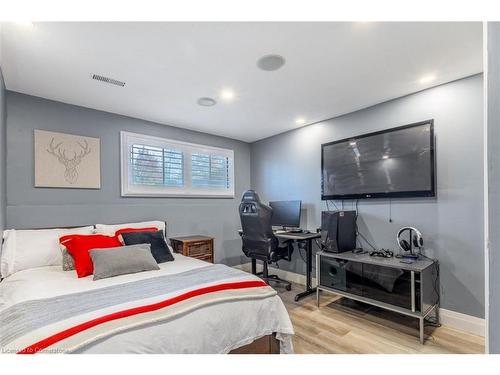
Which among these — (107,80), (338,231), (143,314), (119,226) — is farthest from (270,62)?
(119,226)

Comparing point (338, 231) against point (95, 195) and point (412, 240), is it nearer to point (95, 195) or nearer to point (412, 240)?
point (412, 240)

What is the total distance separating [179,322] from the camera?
4.42 ft

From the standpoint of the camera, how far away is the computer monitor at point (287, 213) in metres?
3.72

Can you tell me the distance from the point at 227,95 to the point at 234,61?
703 millimetres

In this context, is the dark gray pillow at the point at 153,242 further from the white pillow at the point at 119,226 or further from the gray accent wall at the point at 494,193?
the gray accent wall at the point at 494,193

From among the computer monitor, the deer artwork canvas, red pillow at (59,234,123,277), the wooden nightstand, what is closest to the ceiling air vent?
the deer artwork canvas

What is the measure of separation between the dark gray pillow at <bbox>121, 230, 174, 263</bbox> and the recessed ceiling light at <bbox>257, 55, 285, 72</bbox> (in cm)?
209

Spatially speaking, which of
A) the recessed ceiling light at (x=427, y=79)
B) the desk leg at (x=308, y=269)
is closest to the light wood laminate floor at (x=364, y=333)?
the desk leg at (x=308, y=269)

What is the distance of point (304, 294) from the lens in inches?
128

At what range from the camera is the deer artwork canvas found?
2750 mm

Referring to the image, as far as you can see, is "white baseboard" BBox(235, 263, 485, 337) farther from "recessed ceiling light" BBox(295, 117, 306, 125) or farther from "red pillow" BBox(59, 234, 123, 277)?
"red pillow" BBox(59, 234, 123, 277)

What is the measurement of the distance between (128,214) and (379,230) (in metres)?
3.25
